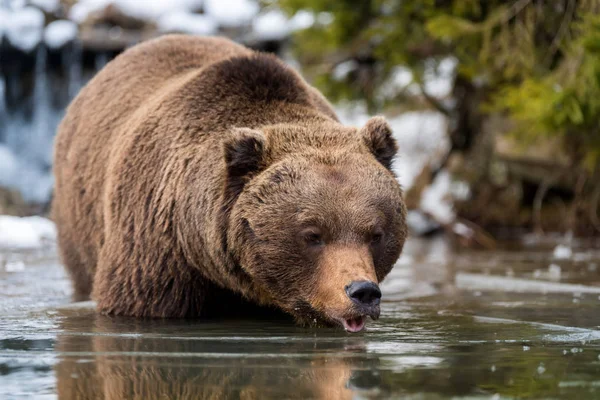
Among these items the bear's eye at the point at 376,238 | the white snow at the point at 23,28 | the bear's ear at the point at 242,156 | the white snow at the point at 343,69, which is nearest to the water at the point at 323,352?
the bear's eye at the point at 376,238

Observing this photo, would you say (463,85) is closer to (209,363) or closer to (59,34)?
(59,34)

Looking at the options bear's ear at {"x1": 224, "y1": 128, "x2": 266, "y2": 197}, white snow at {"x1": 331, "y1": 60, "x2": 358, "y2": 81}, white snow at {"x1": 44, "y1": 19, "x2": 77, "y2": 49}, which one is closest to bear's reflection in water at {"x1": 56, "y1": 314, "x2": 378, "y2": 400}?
bear's ear at {"x1": 224, "y1": 128, "x2": 266, "y2": 197}

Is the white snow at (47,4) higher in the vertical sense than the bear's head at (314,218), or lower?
higher

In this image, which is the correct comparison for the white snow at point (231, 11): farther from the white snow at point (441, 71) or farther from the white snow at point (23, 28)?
the white snow at point (441, 71)

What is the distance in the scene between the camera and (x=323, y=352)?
14.3 ft

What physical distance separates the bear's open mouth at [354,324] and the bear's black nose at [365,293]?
17 centimetres

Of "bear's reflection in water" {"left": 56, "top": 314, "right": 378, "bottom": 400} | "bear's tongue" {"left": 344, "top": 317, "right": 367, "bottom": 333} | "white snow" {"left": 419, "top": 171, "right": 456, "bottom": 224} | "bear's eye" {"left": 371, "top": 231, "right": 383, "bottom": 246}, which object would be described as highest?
"white snow" {"left": 419, "top": 171, "right": 456, "bottom": 224}

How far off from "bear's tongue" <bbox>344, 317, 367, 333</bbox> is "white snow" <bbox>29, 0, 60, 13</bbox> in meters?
18.4

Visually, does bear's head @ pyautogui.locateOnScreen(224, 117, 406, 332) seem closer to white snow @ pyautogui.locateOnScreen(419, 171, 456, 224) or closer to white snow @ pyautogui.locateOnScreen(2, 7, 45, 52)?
white snow @ pyautogui.locateOnScreen(419, 171, 456, 224)

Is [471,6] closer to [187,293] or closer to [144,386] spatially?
[187,293]

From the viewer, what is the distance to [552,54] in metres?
11.6

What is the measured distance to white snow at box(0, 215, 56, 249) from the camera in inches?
469

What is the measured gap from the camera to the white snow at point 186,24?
2111 centimetres

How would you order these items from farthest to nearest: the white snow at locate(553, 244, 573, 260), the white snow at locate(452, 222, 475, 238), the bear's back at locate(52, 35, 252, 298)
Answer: the white snow at locate(452, 222, 475, 238), the white snow at locate(553, 244, 573, 260), the bear's back at locate(52, 35, 252, 298)
